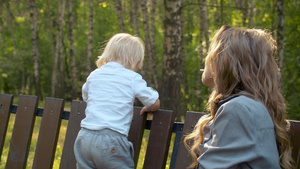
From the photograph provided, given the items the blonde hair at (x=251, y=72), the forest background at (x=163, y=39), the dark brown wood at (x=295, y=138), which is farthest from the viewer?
the forest background at (x=163, y=39)

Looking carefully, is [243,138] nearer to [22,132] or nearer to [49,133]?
[49,133]

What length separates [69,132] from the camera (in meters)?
3.11

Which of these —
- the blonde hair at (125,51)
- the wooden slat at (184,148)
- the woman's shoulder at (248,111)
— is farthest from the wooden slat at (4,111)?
the woman's shoulder at (248,111)

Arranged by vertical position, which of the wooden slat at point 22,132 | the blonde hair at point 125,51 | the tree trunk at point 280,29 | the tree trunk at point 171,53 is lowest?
the wooden slat at point 22,132

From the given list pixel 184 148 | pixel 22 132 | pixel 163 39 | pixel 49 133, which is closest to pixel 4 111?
pixel 22 132

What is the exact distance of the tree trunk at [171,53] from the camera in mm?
7363

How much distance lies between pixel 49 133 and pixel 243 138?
203cm

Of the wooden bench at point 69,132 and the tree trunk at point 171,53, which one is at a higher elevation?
the tree trunk at point 171,53

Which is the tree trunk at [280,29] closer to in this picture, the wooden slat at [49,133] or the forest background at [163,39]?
the forest background at [163,39]

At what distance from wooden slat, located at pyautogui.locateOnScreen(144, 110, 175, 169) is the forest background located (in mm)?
1105

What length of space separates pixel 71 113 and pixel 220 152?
5.60 feet

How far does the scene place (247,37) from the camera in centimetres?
191

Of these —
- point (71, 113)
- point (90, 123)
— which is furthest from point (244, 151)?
point (71, 113)

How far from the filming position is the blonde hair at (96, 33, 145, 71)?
2.71m
